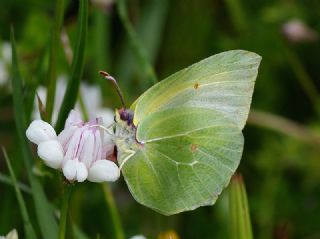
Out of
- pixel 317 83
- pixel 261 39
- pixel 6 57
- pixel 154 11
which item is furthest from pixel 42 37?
pixel 317 83

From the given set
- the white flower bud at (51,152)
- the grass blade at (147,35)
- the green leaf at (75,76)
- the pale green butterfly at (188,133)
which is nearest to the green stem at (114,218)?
the pale green butterfly at (188,133)

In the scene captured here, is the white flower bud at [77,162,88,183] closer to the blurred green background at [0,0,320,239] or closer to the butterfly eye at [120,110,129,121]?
the butterfly eye at [120,110,129,121]

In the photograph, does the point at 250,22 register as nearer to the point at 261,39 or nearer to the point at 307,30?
the point at 261,39

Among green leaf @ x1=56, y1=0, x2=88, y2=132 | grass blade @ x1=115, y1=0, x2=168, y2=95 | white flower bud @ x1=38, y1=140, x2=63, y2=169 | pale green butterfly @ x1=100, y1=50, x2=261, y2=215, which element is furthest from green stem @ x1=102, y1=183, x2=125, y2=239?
grass blade @ x1=115, y1=0, x2=168, y2=95

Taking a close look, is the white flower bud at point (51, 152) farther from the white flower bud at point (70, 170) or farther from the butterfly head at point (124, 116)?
the butterfly head at point (124, 116)

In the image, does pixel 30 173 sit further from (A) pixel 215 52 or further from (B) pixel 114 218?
(A) pixel 215 52

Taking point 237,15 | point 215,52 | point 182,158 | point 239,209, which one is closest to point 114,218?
point 182,158
